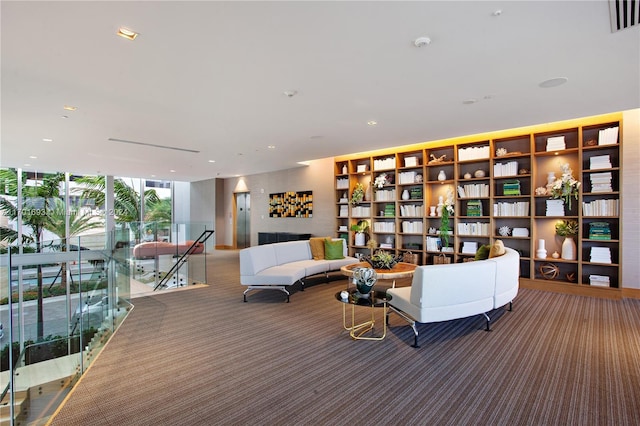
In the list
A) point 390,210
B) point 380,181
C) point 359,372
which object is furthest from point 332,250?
point 359,372

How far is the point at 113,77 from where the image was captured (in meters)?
3.38

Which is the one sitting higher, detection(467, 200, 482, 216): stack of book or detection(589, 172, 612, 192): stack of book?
detection(589, 172, 612, 192): stack of book

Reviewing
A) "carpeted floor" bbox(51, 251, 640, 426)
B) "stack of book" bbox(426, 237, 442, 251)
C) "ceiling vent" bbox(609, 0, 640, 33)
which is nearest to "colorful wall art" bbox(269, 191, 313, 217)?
"stack of book" bbox(426, 237, 442, 251)

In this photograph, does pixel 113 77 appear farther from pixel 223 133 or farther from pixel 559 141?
pixel 559 141

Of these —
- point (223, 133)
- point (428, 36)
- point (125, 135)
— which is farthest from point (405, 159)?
point (125, 135)

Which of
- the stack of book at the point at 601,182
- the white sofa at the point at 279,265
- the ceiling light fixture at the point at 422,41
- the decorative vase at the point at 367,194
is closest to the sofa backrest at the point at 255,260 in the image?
the white sofa at the point at 279,265

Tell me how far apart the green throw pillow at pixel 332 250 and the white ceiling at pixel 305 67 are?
2.21m

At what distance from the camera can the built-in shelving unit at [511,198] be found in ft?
17.5

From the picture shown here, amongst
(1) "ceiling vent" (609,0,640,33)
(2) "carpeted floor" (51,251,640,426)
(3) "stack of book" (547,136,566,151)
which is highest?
(1) "ceiling vent" (609,0,640,33)

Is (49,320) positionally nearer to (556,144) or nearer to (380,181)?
(380,181)

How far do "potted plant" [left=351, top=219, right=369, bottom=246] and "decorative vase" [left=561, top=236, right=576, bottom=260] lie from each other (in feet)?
13.1

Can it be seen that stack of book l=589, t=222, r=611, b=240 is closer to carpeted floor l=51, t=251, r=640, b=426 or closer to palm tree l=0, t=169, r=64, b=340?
carpeted floor l=51, t=251, r=640, b=426

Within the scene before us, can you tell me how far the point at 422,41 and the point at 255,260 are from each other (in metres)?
4.04

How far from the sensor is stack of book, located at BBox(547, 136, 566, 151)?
5.62 m
